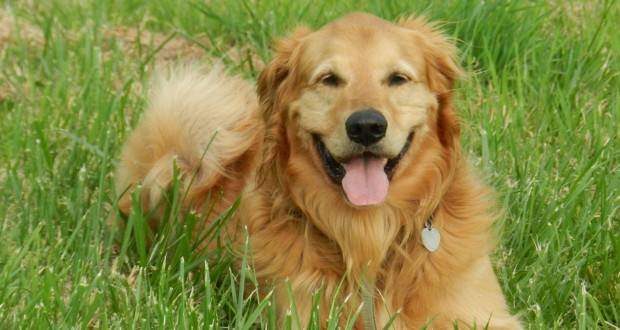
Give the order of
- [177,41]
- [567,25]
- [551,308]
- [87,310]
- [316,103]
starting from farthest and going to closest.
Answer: [177,41], [567,25], [551,308], [316,103], [87,310]

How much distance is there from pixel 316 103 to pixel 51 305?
3.68 feet

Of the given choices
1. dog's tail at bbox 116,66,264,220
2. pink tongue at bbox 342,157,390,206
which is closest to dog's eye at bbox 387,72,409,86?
pink tongue at bbox 342,157,390,206

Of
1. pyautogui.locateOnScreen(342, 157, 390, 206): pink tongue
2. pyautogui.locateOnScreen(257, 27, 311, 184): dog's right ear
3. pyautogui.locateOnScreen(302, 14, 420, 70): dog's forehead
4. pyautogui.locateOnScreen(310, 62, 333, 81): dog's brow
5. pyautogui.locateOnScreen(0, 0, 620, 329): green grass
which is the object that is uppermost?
pyautogui.locateOnScreen(302, 14, 420, 70): dog's forehead

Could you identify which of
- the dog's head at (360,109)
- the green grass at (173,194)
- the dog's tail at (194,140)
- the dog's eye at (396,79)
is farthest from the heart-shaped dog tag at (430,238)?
the dog's tail at (194,140)

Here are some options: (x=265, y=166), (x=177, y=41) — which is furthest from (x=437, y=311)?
(x=177, y=41)

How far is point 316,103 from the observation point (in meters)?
3.66

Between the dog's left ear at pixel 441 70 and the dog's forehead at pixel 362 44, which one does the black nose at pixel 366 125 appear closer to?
the dog's forehead at pixel 362 44

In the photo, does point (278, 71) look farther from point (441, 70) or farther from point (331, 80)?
point (441, 70)

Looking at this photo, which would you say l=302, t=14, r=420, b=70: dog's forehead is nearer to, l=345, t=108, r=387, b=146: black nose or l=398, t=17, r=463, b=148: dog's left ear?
l=398, t=17, r=463, b=148: dog's left ear

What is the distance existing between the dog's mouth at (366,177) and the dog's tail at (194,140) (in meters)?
0.71

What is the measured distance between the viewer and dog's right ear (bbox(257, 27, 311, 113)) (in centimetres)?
391

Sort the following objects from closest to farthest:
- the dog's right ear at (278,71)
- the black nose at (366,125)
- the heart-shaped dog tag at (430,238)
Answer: the black nose at (366,125) < the heart-shaped dog tag at (430,238) < the dog's right ear at (278,71)

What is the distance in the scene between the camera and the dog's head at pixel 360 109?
11.5 ft

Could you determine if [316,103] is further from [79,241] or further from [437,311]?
[79,241]
